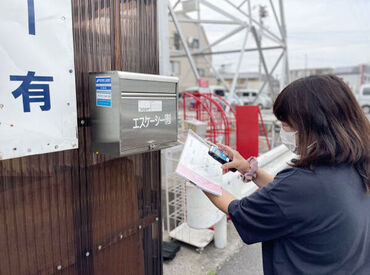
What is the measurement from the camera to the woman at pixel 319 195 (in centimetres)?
122

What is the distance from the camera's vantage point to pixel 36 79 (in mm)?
1330

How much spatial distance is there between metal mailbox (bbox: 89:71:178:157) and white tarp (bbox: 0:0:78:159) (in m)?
0.13

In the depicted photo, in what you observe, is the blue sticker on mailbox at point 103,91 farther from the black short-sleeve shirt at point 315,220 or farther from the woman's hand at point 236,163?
the black short-sleeve shirt at point 315,220

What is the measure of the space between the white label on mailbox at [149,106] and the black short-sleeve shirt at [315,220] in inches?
29.2

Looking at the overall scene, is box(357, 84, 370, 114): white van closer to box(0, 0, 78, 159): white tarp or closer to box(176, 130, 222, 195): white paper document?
box(176, 130, 222, 195): white paper document

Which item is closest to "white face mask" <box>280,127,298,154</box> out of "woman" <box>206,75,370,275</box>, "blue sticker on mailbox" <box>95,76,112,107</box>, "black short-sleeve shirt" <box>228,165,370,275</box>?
"woman" <box>206,75,370,275</box>

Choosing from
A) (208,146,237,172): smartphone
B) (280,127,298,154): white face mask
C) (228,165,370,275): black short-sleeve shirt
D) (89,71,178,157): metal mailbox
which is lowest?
(228,165,370,275): black short-sleeve shirt

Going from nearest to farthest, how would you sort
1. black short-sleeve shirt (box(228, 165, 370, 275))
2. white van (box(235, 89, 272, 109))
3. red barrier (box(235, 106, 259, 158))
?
black short-sleeve shirt (box(228, 165, 370, 275)) → red barrier (box(235, 106, 259, 158)) → white van (box(235, 89, 272, 109))

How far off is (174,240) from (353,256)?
99.0 inches

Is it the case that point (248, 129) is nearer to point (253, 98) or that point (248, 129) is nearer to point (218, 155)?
point (218, 155)

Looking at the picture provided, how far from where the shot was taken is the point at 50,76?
139 centimetres

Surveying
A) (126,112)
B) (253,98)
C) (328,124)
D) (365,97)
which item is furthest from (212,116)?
(253,98)

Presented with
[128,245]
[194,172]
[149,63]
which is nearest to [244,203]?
[194,172]

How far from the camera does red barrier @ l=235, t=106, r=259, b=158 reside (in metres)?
5.37
